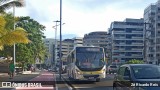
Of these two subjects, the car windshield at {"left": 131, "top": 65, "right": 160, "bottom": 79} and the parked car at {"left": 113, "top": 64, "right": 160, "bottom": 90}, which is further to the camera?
the car windshield at {"left": 131, "top": 65, "right": 160, "bottom": 79}

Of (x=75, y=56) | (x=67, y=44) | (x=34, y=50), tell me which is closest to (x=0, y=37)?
(x=75, y=56)

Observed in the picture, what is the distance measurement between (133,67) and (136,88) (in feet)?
5.68

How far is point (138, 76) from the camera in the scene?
14.9m

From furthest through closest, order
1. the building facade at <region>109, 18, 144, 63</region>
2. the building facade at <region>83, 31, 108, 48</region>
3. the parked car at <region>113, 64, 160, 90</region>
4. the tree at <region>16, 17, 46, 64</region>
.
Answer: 1. the building facade at <region>83, 31, 108, 48</region>
2. the building facade at <region>109, 18, 144, 63</region>
3. the tree at <region>16, 17, 46, 64</region>
4. the parked car at <region>113, 64, 160, 90</region>

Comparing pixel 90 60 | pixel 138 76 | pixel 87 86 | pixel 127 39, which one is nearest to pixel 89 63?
pixel 90 60

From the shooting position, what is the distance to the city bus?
31109mm

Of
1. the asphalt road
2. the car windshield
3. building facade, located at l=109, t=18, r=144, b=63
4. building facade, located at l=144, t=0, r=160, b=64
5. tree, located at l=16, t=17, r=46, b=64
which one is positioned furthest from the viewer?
building facade, located at l=109, t=18, r=144, b=63

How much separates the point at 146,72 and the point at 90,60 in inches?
635

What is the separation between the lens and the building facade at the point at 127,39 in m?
152

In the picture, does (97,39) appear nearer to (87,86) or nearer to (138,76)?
(87,86)

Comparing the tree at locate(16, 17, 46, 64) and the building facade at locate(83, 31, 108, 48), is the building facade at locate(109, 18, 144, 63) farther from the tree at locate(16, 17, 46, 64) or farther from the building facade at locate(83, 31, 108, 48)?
the tree at locate(16, 17, 46, 64)

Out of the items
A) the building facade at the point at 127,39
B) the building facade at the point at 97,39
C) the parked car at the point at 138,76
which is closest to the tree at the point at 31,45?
the parked car at the point at 138,76

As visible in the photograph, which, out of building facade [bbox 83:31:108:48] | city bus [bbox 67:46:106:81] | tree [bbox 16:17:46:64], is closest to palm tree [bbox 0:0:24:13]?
city bus [bbox 67:46:106:81]

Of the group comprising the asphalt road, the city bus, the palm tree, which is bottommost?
the asphalt road
